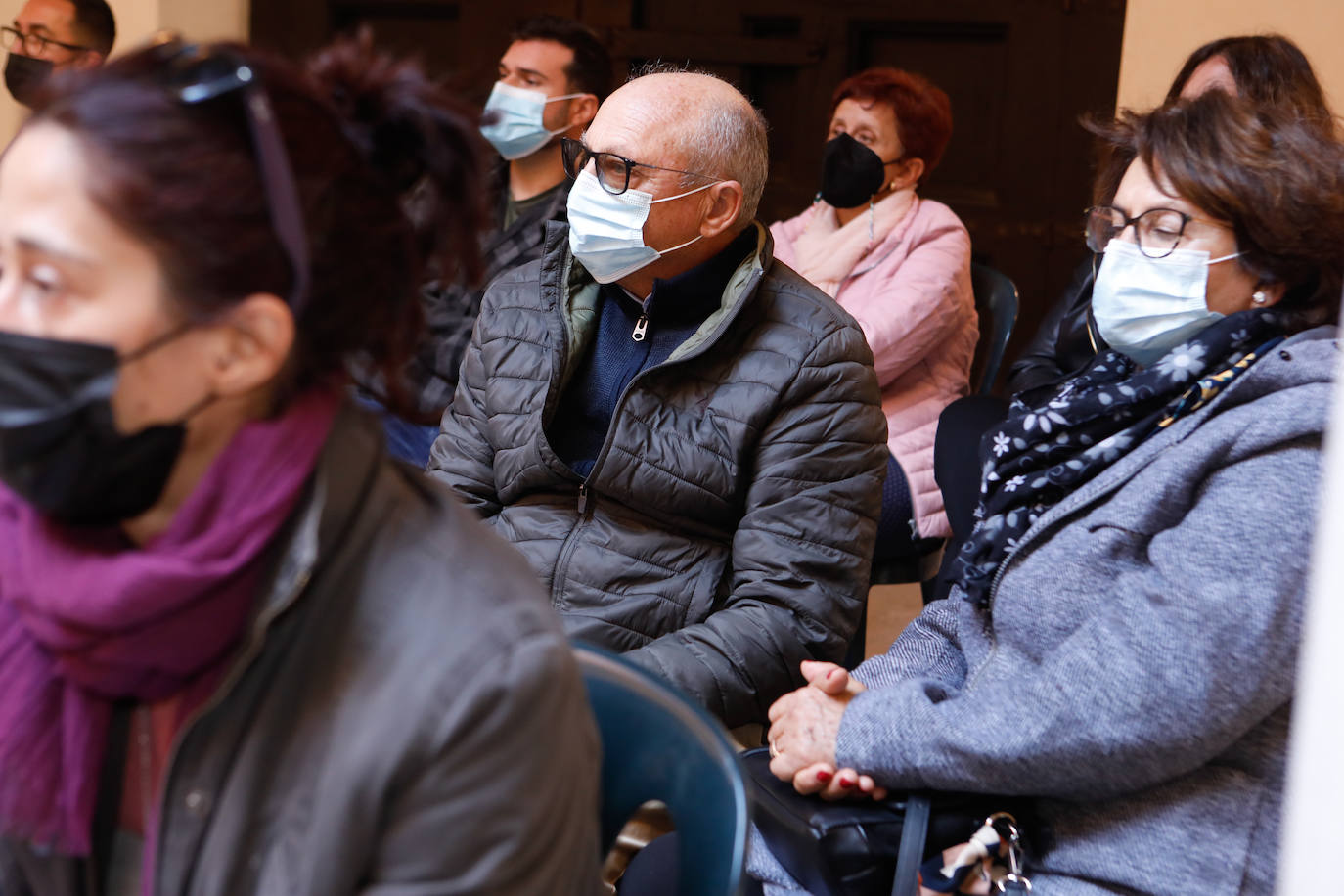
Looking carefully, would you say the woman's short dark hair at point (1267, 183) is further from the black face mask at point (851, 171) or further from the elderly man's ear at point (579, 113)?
the elderly man's ear at point (579, 113)

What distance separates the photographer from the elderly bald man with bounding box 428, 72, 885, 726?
1.88 meters

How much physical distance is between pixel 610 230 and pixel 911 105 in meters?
1.57

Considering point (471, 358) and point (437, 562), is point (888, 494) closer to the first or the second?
point (471, 358)

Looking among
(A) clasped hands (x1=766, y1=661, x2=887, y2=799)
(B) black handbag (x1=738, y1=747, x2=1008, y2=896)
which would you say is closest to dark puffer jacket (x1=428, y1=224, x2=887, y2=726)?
(A) clasped hands (x1=766, y1=661, x2=887, y2=799)

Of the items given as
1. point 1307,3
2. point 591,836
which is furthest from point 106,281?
point 1307,3

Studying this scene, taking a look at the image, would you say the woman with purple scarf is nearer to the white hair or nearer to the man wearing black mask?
the white hair

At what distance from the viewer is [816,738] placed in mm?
1540

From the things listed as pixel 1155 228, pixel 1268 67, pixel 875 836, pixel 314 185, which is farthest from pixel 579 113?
pixel 314 185

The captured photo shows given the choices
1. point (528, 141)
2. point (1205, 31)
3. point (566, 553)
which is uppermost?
point (1205, 31)

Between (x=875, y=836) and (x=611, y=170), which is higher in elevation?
(x=611, y=170)

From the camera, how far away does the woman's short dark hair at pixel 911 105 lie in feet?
11.0

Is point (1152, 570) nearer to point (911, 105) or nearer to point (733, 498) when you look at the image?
point (733, 498)

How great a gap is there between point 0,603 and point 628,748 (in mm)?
546

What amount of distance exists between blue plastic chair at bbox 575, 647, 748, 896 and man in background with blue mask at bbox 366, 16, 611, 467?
5.79 ft
